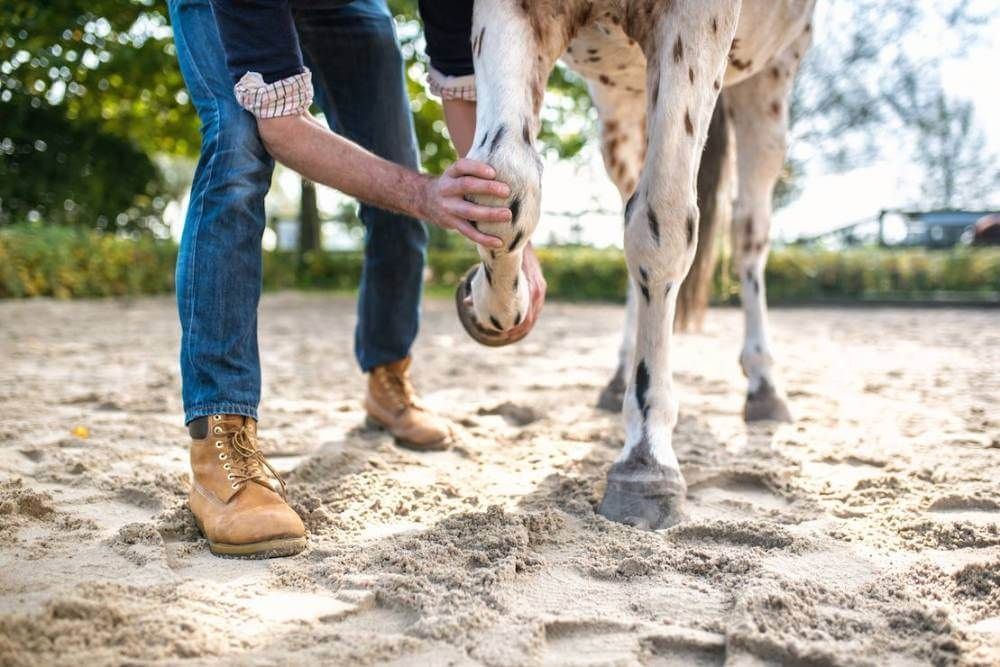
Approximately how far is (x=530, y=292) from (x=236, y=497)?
2.95ft

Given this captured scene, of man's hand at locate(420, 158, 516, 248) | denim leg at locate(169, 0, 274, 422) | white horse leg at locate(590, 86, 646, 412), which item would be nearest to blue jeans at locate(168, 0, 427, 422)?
denim leg at locate(169, 0, 274, 422)

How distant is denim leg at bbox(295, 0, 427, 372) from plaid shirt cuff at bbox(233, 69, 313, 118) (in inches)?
21.1

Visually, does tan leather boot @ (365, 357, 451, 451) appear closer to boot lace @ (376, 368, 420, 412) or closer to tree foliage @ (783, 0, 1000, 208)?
boot lace @ (376, 368, 420, 412)

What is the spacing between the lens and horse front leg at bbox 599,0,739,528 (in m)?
1.87

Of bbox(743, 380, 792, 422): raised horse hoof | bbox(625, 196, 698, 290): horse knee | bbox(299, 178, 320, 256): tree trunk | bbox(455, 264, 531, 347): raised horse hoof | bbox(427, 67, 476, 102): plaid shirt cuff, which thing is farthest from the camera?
bbox(299, 178, 320, 256): tree trunk

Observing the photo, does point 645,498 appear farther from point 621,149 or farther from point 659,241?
point 621,149

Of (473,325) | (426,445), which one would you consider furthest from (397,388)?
(473,325)

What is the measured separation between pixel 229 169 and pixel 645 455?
3.84ft

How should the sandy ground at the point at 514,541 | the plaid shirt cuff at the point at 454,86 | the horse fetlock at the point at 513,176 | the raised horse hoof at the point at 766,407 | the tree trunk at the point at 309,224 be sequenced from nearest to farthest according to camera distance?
the sandy ground at the point at 514,541 < the horse fetlock at the point at 513,176 < the plaid shirt cuff at the point at 454,86 < the raised horse hoof at the point at 766,407 < the tree trunk at the point at 309,224

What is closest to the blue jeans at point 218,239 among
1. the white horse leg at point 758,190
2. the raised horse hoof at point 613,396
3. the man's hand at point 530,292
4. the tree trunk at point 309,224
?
the man's hand at point 530,292

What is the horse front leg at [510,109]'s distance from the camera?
5.89 feet

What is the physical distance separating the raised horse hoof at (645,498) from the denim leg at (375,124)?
108cm

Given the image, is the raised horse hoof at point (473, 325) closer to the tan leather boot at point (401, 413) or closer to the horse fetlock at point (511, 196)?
the horse fetlock at point (511, 196)

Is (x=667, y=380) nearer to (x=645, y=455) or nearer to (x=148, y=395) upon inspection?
(x=645, y=455)
